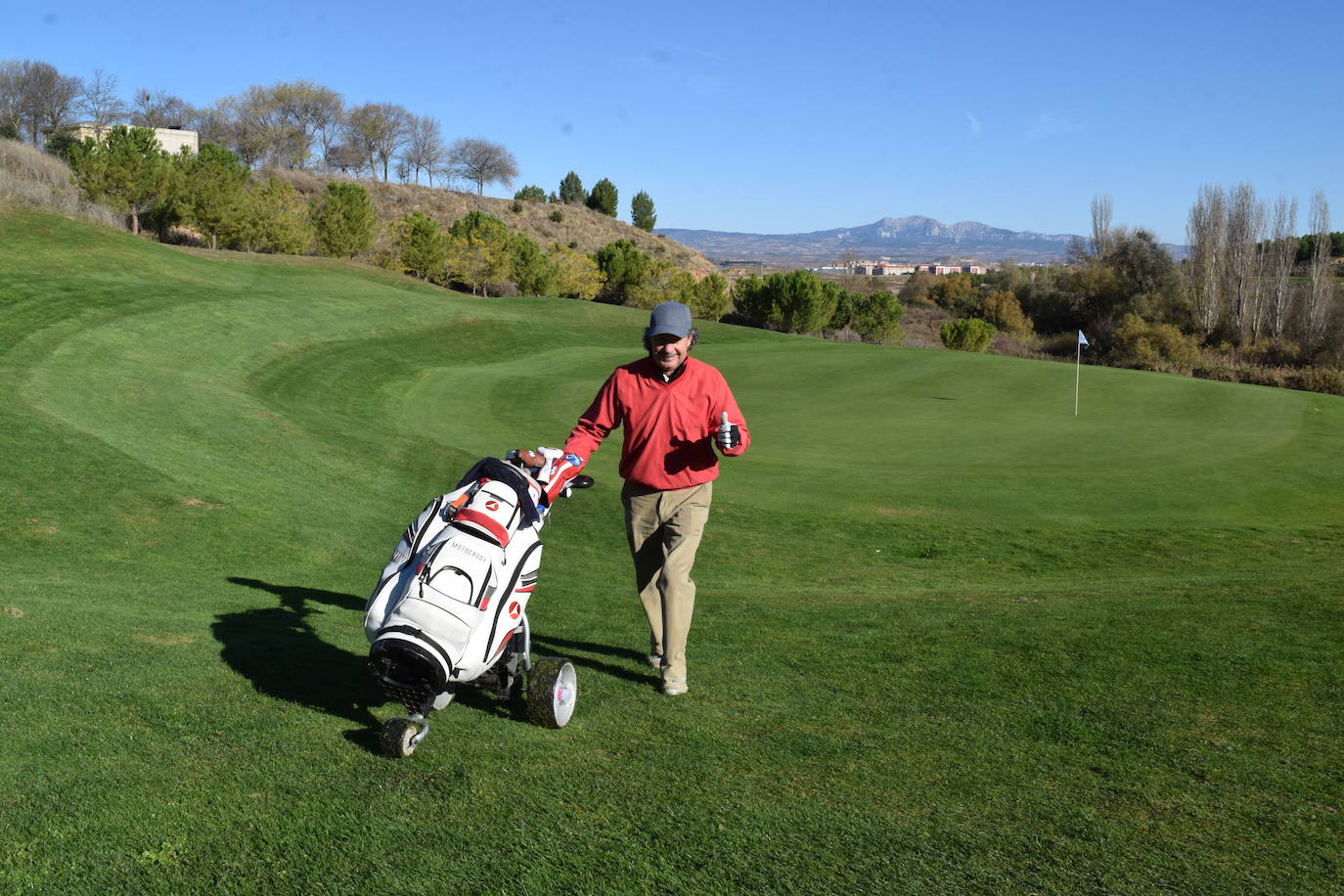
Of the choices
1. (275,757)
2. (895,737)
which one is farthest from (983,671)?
(275,757)

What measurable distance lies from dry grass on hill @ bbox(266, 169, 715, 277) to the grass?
82962 mm

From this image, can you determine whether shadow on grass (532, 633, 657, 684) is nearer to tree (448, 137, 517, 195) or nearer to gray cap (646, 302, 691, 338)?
gray cap (646, 302, 691, 338)

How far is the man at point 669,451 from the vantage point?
18.3 feet

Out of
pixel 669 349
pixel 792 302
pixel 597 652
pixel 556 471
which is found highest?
pixel 792 302

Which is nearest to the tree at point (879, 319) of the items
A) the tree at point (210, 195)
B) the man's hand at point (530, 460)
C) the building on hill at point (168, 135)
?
the tree at point (210, 195)

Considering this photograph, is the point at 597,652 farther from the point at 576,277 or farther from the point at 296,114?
the point at 296,114

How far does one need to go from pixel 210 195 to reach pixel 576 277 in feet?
93.9

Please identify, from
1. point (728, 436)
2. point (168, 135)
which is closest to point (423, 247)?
point (168, 135)

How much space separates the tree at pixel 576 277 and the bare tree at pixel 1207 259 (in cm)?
4312

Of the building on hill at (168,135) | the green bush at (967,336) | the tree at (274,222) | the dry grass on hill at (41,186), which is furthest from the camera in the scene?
the building on hill at (168,135)

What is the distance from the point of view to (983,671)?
6051 millimetres

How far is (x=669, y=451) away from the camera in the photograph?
560 centimetres

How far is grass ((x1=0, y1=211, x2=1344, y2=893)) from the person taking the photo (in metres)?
3.54

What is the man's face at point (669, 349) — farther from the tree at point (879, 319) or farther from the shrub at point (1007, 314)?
the shrub at point (1007, 314)
